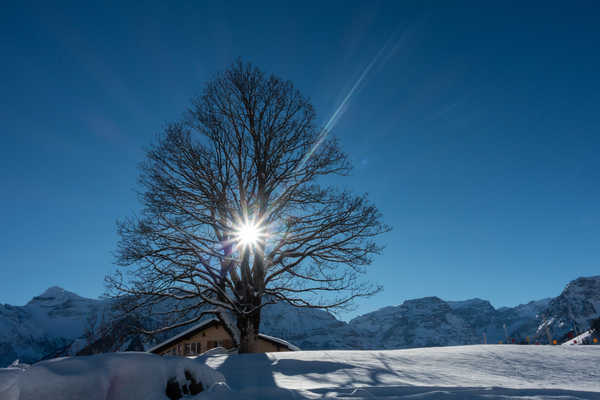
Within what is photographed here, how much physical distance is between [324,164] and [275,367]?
731cm

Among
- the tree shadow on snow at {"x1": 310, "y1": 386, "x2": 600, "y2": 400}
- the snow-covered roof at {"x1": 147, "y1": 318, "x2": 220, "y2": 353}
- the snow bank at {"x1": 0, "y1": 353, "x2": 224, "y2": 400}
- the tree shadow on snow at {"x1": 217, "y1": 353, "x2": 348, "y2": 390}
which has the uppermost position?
the snow-covered roof at {"x1": 147, "y1": 318, "x2": 220, "y2": 353}

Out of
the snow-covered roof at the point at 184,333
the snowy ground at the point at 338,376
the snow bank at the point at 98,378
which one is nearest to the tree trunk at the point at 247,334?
the snowy ground at the point at 338,376

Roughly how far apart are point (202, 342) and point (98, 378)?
25485mm

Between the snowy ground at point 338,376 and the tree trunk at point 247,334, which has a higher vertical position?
the tree trunk at point 247,334

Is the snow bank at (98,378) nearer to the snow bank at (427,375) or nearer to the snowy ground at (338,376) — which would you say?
the snowy ground at (338,376)

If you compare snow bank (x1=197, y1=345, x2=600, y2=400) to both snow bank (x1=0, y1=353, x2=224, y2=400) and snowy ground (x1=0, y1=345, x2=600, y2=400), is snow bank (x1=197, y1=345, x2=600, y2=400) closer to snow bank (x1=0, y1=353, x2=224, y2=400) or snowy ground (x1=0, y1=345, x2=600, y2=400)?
snowy ground (x1=0, y1=345, x2=600, y2=400)

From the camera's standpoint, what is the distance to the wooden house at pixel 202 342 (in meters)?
23.4

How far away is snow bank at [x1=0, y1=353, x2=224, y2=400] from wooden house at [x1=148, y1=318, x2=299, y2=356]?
797 inches

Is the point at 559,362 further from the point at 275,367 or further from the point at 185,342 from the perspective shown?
the point at 185,342

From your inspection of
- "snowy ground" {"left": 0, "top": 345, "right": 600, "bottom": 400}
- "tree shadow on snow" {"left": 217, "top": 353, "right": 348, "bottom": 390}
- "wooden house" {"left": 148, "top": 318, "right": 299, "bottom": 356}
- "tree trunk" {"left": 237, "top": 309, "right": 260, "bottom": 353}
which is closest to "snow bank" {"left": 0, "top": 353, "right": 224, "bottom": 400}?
"snowy ground" {"left": 0, "top": 345, "right": 600, "bottom": 400}

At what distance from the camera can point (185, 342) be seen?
25.1 meters

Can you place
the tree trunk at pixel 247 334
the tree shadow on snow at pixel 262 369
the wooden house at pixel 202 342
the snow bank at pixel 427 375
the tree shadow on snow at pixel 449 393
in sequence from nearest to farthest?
the tree shadow on snow at pixel 449 393 < the snow bank at pixel 427 375 < the tree shadow on snow at pixel 262 369 < the tree trunk at pixel 247 334 < the wooden house at pixel 202 342

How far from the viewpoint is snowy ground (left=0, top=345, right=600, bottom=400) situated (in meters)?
2.62

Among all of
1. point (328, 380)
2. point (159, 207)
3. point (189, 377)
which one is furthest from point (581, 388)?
point (159, 207)
